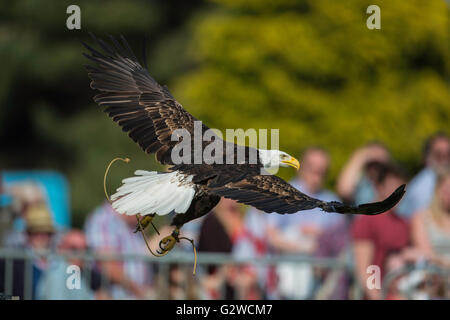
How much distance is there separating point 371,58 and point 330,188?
9.83 feet

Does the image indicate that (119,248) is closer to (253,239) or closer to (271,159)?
(253,239)

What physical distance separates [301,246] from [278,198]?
3941 millimetres

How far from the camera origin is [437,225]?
7.59 metres

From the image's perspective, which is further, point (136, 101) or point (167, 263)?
point (167, 263)

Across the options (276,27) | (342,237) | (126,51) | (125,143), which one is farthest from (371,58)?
(126,51)

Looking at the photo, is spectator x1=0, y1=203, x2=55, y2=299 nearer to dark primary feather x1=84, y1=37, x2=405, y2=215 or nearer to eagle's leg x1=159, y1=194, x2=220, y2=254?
dark primary feather x1=84, y1=37, x2=405, y2=215

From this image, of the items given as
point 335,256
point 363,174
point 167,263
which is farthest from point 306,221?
Result: point 167,263

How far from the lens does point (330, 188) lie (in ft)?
55.6

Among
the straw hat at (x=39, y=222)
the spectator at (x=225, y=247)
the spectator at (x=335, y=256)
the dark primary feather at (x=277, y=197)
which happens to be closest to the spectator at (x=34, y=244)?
the straw hat at (x=39, y=222)

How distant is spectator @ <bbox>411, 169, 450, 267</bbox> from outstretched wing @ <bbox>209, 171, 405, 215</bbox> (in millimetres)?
3543

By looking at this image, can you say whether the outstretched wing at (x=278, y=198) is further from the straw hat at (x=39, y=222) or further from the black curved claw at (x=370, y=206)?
the straw hat at (x=39, y=222)

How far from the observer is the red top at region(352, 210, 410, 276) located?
721 cm

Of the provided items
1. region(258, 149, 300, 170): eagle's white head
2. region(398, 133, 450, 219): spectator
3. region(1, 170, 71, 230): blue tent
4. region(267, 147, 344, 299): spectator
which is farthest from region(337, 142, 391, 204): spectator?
region(1, 170, 71, 230): blue tent
